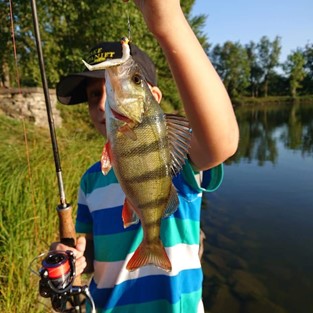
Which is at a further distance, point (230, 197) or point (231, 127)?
point (230, 197)

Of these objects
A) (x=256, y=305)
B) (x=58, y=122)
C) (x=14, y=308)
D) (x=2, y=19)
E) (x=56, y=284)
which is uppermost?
(x=2, y=19)

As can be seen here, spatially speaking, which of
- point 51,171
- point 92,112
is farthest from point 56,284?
point 51,171

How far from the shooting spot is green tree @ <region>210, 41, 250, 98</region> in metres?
72.6

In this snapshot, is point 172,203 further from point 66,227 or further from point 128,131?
point 66,227

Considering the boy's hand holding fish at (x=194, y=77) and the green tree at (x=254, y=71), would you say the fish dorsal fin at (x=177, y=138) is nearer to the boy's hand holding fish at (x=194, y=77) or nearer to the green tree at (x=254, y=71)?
the boy's hand holding fish at (x=194, y=77)

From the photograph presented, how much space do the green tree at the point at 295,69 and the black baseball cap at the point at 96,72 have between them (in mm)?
78310

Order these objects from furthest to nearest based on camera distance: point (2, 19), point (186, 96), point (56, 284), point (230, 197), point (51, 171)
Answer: point (2, 19) < point (230, 197) < point (51, 171) < point (56, 284) < point (186, 96)

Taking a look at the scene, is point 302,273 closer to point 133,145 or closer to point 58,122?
point 133,145

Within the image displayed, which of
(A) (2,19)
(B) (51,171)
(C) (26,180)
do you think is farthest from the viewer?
(A) (2,19)

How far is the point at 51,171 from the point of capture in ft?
16.4

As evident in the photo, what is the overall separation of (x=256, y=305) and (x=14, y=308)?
3.75m

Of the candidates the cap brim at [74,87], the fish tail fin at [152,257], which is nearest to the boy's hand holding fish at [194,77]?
the fish tail fin at [152,257]

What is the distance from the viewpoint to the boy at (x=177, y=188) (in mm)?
1305

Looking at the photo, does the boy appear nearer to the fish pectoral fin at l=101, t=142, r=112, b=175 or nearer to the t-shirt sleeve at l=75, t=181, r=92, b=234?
the t-shirt sleeve at l=75, t=181, r=92, b=234
